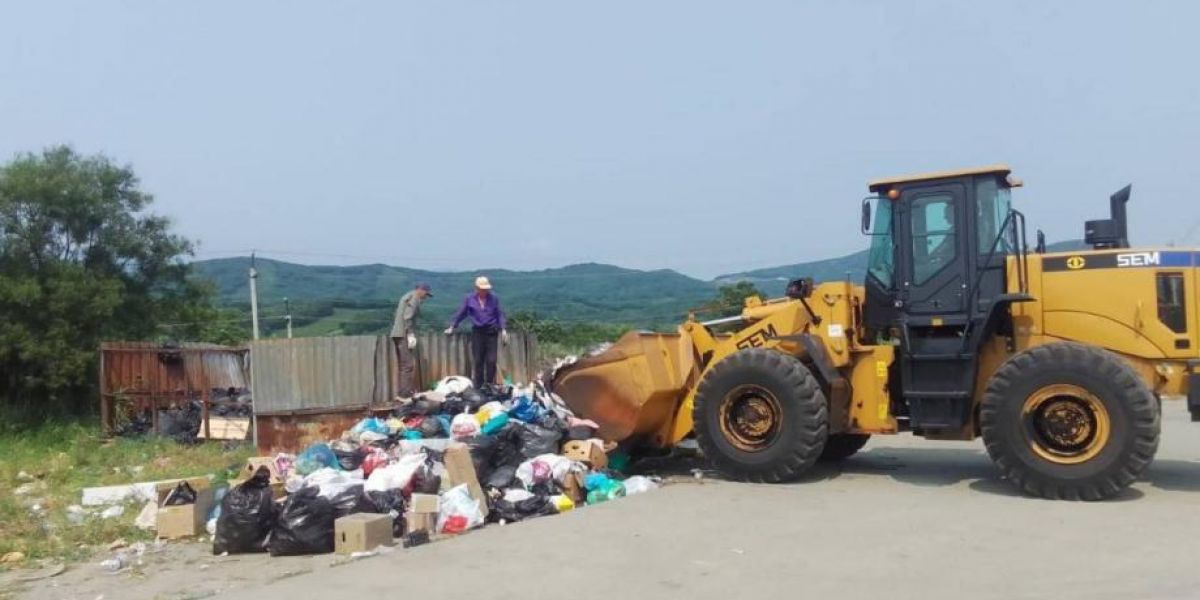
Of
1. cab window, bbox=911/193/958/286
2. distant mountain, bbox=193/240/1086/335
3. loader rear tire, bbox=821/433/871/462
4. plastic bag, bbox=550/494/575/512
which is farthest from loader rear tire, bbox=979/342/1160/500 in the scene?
distant mountain, bbox=193/240/1086/335

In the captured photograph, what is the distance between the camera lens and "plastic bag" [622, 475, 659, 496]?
923 cm

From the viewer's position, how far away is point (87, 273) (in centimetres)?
1867

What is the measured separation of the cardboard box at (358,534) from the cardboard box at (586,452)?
7.93ft

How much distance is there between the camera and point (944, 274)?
930cm

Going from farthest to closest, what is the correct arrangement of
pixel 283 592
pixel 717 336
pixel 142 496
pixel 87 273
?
pixel 87 273, pixel 717 336, pixel 142 496, pixel 283 592

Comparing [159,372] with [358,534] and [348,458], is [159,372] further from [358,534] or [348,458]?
[358,534]

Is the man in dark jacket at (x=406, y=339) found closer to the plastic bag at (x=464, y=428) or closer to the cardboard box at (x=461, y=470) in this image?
the plastic bag at (x=464, y=428)

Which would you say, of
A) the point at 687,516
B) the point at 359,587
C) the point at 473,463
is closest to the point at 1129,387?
the point at 687,516

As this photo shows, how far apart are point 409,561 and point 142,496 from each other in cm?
449

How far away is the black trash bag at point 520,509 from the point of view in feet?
27.6

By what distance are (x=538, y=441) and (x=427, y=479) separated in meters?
1.36

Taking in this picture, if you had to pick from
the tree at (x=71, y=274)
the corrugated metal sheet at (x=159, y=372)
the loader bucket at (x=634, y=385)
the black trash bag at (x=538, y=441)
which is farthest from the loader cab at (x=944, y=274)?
the tree at (x=71, y=274)

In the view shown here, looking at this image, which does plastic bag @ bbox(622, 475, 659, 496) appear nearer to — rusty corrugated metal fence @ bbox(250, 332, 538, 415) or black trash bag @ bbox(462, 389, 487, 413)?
black trash bag @ bbox(462, 389, 487, 413)

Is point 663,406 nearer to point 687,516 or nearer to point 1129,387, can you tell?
point 687,516
